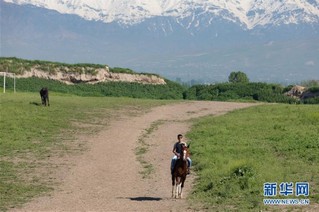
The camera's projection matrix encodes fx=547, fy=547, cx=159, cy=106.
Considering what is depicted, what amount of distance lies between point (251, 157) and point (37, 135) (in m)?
13.7

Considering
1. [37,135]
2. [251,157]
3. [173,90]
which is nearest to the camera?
[251,157]

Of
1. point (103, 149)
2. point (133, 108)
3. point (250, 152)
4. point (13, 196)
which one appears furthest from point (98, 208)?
point (133, 108)

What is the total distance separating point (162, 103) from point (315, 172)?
3844 centimetres

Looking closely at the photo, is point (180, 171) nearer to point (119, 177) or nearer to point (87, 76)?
point (119, 177)

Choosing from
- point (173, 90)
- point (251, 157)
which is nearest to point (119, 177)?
point (251, 157)

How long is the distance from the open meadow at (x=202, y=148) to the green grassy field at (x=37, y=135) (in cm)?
4

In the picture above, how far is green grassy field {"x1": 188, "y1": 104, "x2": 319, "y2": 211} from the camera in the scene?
59.2 ft

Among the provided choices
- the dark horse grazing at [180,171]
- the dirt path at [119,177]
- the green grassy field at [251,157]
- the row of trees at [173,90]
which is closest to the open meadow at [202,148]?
the green grassy field at [251,157]

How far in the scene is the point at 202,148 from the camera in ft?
90.4

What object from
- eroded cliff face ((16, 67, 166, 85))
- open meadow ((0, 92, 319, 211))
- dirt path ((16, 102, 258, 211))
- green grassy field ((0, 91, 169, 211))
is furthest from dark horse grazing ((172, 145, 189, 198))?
eroded cliff face ((16, 67, 166, 85))

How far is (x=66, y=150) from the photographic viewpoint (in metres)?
28.4

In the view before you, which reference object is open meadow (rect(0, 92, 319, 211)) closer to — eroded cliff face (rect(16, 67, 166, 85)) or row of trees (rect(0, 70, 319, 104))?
row of trees (rect(0, 70, 319, 104))

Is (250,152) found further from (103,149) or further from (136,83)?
(136,83)

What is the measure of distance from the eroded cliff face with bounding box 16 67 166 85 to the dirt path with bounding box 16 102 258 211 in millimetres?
48470
